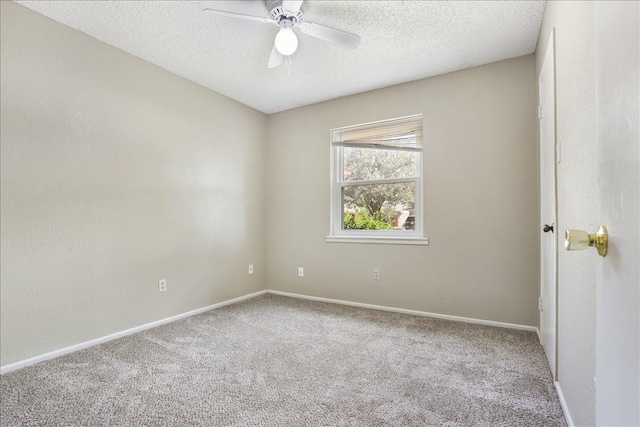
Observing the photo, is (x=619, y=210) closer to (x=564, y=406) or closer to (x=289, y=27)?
(x=564, y=406)

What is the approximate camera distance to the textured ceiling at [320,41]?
2164mm

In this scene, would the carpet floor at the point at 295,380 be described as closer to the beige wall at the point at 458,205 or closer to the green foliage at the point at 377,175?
the beige wall at the point at 458,205

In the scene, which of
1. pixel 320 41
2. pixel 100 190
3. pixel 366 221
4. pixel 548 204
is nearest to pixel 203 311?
pixel 100 190

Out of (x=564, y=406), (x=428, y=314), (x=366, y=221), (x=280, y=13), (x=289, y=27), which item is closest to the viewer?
(x=564, y=406)

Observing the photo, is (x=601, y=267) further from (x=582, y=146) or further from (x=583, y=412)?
(x=583, y=412)

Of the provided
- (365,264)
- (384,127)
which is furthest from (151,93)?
(365,264)

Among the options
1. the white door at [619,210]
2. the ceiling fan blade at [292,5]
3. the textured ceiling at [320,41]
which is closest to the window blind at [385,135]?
the textured ceiling at [320,41]

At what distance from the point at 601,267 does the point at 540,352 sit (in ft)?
6.91

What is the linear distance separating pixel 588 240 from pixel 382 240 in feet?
9.30

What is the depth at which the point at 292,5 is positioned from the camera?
191 centimetres

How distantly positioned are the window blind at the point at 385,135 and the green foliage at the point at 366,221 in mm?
765

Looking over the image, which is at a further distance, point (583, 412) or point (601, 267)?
point (583, 412)

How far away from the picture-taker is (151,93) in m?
2.93

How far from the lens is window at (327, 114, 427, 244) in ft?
11.1
